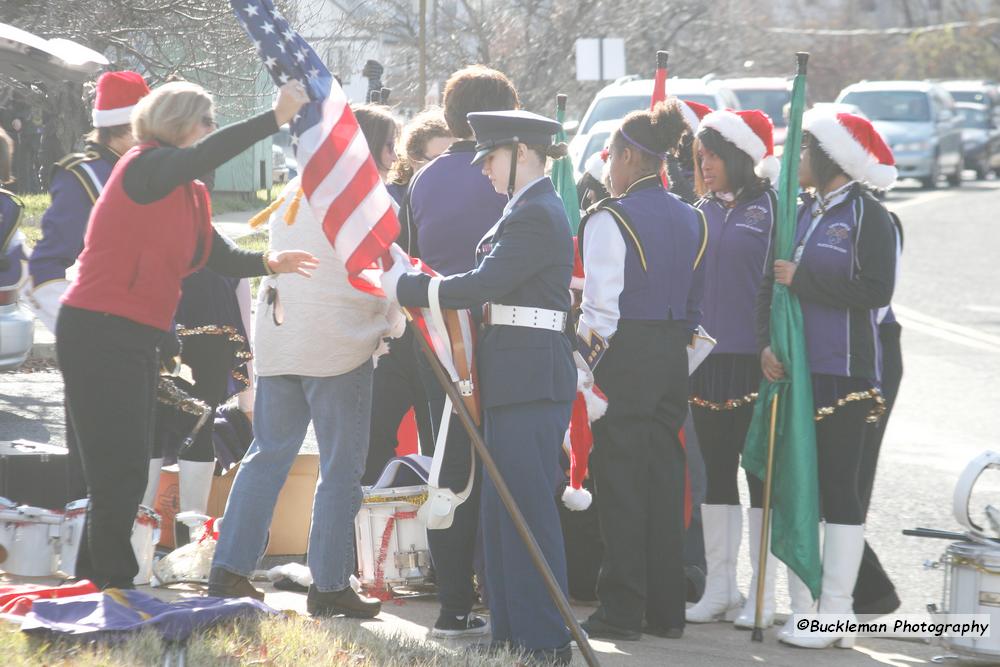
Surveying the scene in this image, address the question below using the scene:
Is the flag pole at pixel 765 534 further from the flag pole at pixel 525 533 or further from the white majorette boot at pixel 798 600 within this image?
the flag pole at pixel 525 533

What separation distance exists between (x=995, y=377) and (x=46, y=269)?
9.62 meters

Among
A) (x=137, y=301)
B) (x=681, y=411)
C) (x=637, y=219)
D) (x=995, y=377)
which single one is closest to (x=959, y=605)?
(x=681, y=411)

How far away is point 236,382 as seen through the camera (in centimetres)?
709

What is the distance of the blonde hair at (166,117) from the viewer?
532cm

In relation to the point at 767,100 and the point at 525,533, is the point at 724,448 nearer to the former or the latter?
the point at 525,533

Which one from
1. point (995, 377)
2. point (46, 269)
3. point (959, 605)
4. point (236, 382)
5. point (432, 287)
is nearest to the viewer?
point (432, 287)

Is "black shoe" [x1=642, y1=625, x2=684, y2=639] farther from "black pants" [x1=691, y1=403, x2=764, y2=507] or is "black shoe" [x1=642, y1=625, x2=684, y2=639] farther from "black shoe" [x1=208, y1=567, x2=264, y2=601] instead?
"black shoe" [x1=208, y1=567, x2=264, y2=601]

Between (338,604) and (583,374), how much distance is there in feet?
4.32

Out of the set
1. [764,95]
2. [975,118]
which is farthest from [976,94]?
[764,95]

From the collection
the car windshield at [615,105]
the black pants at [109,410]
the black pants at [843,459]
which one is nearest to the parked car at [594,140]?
the car windshield at [615,105]

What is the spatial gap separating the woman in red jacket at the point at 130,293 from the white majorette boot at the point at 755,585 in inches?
88.2

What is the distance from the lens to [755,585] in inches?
249

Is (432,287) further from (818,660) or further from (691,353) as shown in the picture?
(818,660)

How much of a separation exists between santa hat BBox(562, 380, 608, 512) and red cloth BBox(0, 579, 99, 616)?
5.91ft
